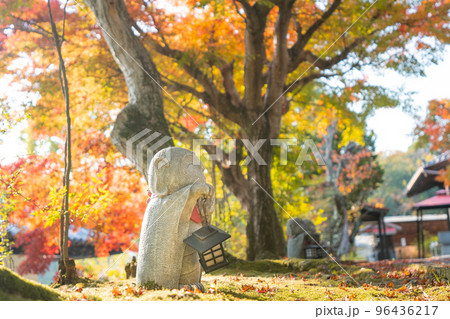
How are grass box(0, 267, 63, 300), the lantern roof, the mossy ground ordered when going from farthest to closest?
the lantern roof → the mossy ground → grass box(0, 267, 63, 300)

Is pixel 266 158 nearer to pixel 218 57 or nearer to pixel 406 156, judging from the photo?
pixel 218 57

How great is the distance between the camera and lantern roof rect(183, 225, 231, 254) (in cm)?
445

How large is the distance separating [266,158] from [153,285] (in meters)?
5.93

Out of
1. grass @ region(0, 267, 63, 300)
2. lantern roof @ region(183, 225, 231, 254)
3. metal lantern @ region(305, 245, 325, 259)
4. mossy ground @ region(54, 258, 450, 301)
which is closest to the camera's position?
grass @ region(0, 267, 63, 300)

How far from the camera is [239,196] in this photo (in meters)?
12.1

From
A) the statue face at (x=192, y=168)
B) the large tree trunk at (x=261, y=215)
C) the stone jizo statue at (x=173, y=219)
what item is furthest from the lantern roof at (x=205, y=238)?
the large tree trunk at (x=261, y=215)

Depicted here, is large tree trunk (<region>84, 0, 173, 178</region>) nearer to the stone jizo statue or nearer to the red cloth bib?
the stone jizo statue

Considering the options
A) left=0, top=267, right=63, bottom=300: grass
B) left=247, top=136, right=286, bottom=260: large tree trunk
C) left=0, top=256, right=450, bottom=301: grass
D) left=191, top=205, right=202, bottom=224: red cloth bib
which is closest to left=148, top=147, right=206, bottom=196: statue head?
left=191, top=205, right=202, bottom=224: red cloth bib

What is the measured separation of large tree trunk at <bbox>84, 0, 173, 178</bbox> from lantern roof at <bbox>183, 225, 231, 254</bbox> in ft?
11.0

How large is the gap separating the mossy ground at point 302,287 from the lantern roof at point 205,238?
47cm

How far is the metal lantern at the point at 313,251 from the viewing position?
8.92m

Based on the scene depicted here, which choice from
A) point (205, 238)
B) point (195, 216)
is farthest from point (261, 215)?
point (205, 238)

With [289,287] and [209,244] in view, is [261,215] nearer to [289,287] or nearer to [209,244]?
[289,287]

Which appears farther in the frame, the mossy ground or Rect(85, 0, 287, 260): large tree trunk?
Rect(85, 0, 287, 260): large tree trunk
